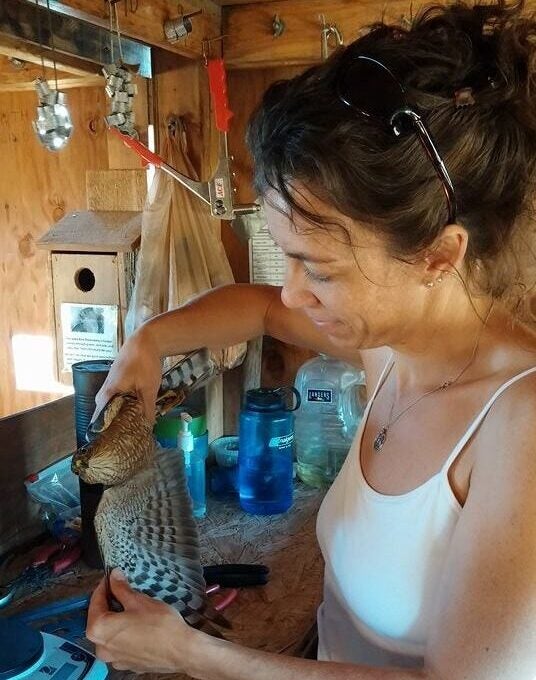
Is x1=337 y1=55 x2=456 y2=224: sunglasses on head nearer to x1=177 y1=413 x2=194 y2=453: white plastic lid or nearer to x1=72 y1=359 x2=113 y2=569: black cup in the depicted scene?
x1=72 y1=359 x2=113 y2=569: black cup

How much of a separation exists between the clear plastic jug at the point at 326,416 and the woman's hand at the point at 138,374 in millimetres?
591

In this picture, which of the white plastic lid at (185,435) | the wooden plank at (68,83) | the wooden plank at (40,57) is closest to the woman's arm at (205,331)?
the white plastic lid at (185,435)

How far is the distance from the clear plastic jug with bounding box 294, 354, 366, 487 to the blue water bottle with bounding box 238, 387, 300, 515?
Answer: 14 cm

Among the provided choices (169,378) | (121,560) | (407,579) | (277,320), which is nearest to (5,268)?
(169,378)

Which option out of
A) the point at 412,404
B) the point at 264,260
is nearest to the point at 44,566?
the point at 412,404

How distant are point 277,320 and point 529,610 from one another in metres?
0.69

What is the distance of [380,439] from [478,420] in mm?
197

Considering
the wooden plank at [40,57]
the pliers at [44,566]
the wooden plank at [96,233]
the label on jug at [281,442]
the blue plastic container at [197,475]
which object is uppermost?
the wooden plank at [40,57]

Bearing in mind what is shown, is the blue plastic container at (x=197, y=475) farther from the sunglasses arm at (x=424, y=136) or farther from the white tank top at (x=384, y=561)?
the sunglasses arm at (x=424, y=136)

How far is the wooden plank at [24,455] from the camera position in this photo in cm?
114

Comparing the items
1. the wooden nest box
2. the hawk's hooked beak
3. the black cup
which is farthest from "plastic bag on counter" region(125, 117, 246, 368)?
the hawk's hooked beak

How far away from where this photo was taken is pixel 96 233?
1430 mm

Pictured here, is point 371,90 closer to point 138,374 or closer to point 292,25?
point 138,374

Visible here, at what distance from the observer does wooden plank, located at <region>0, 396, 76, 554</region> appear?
1.14 metres
